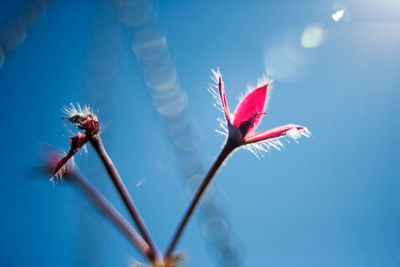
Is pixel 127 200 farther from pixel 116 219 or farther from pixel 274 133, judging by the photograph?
pixel 274 133

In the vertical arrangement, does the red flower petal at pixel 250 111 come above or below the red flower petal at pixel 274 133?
above

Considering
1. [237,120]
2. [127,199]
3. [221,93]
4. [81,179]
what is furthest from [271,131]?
[81,179]

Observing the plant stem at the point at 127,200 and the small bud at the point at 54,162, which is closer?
the plant stem at the point at 127,200

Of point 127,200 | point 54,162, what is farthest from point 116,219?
point 54,162

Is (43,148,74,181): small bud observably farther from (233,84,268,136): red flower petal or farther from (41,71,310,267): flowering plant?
(233,84,268,136): red flower petal

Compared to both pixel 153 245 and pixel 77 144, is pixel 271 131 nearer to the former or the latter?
pixel 153 245

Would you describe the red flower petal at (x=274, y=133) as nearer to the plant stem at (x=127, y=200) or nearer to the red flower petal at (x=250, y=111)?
the red flower petal at (x=250, y=111)

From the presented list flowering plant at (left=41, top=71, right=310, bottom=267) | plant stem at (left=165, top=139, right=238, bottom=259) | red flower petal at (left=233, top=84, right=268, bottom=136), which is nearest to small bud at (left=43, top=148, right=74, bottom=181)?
flowering plant at (left=41, top=71, right=310, bottom=267)

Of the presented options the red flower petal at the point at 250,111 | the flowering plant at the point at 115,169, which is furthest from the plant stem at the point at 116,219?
the red flower petal at the point at 250,111
